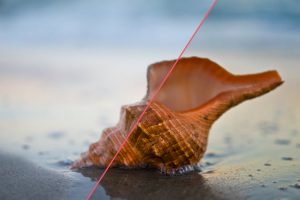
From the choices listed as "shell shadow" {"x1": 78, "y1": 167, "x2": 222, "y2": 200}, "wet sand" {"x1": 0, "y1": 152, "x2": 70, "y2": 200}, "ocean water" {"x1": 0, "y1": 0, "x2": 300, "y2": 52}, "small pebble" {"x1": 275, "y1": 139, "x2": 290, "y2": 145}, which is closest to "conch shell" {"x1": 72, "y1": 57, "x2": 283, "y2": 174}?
"shell shadow" {"x1": 78, "y1": 167, "x2": 222, "y2": 200}

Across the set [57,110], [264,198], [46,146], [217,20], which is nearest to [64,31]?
[57,110]

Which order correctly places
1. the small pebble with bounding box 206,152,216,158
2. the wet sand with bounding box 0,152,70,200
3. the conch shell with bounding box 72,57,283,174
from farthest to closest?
1. the small pebble with bounding box 206,152,216,158
2. the conch shell with bounding box 72,57,283,174
3. the wet sand with bounding box 0,152,70,200

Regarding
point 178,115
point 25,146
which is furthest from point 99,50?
point 178,115

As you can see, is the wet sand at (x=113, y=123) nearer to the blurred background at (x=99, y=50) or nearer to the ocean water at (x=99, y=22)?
the blurred background at (x=99, y=50)

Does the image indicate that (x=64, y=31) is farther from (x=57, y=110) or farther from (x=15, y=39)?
(x=57, y=110)

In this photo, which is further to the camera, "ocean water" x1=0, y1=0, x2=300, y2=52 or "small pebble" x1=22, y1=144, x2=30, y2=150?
"ocean water" x1=0, y1=0, x2=300, y2=52

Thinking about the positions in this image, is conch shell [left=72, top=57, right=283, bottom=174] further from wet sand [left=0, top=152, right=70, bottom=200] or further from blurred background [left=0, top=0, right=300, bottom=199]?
wet sand [left=0, top=152, right=70, bottom=200]

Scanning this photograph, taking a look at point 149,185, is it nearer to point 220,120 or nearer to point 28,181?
point 28,181
